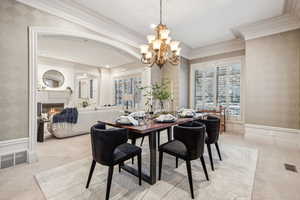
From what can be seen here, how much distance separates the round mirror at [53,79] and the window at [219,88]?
6.37m

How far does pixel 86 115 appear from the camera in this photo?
423 centimetres

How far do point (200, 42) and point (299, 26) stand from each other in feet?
7.62

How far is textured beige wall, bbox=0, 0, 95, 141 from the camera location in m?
2.21

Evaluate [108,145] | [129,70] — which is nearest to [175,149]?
[108,145]

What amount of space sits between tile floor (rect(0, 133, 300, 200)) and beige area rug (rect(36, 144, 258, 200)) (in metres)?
0.11

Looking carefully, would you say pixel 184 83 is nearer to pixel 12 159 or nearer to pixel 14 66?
pixel 14 66

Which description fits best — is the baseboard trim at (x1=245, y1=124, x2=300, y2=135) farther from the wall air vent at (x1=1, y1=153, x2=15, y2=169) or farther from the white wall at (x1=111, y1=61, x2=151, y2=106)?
the wall air vent at (x1=1, y1=153, x2=15, y2=169)

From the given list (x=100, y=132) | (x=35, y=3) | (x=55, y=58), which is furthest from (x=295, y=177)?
(x=55, y=58)

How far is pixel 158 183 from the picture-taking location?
6.13ft

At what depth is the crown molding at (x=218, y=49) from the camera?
446 centimetres

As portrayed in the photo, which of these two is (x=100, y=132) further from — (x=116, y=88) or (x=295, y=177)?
(x=116, y=88)

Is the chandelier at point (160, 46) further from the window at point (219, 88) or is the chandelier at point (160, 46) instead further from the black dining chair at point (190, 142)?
the window at point (219, 88)

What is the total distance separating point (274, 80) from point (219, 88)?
5.30 feet

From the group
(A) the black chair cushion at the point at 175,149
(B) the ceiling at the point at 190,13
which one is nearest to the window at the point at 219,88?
(B) the ceiling at the point at 190,13
